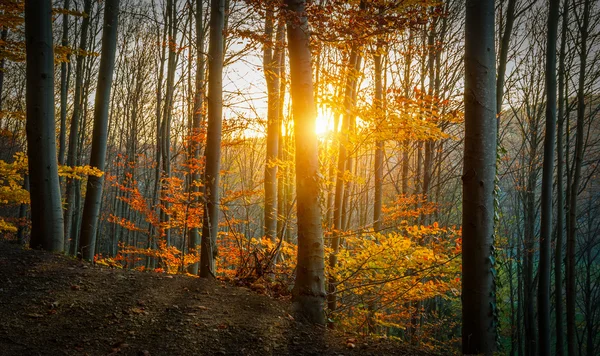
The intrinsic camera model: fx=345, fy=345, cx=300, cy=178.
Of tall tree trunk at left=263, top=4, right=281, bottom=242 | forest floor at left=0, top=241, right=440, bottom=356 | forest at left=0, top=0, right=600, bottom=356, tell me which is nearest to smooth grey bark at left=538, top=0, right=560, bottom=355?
forest at left=0, top=0, right=600, bottom=356

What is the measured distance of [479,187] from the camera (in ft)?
9.34

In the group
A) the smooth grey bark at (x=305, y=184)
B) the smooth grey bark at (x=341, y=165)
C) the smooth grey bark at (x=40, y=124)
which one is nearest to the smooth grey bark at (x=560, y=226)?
the smooth grey bark at (x=341, y=165)

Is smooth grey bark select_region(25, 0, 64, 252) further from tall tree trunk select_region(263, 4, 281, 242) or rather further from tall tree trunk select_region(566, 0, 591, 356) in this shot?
tall tree trunk select_region(566, 0, 591, 356)

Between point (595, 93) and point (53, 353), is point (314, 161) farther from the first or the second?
point (595, 93)

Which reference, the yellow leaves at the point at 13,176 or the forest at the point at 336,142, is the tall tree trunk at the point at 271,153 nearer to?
the forest at the point at 336,142

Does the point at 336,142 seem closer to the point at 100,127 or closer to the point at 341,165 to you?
the point at 341,165

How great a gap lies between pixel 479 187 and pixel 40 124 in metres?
5.32

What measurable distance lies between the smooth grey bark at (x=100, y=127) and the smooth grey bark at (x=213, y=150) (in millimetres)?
2128

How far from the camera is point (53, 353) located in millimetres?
2297

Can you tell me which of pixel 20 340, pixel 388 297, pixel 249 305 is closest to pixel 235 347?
pixel 249 305

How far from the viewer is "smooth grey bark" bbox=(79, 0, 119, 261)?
19.2 ft

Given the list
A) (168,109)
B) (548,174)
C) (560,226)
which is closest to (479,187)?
(548,174)

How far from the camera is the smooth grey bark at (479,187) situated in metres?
2.83

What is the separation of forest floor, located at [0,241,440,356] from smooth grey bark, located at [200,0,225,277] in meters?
1.08
